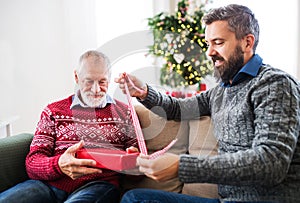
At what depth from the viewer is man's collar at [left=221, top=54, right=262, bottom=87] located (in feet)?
3.76

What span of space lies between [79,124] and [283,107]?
0.84 metres

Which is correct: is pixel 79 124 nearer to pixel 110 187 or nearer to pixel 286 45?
pixel 110 187

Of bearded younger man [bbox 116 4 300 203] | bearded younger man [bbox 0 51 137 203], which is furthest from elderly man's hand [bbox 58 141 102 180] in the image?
bearded younger man [bbox 116 4 300 203]

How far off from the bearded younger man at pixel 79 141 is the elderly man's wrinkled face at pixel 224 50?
1.27 ft

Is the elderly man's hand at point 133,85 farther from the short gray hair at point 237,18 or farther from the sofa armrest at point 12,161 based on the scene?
the sofa armrest at point 12,161

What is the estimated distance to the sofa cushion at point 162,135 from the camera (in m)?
1.47

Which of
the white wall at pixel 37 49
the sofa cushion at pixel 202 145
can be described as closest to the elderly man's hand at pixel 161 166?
the sofa cushion at pixel 202 145

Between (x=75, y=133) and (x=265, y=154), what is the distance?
Answer: 0.81 meters

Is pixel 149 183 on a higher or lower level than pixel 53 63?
lower

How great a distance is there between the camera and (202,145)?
1442 mm

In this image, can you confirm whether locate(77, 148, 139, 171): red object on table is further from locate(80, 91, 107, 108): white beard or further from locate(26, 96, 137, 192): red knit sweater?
locate(80, 91, 107, 108): white beard

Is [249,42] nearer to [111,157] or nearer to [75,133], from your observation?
[111,157]

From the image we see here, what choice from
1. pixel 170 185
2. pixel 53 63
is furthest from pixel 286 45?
pixel 170 185

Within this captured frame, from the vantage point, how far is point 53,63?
10.1ft
